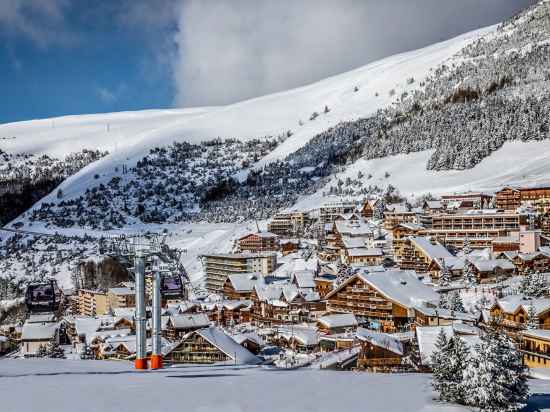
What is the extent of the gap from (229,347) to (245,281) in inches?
1116

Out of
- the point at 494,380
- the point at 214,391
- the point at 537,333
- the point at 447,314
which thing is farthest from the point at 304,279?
the point at 494,380

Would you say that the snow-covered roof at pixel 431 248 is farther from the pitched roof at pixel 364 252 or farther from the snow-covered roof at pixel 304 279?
the snow-covered roof at pixel 304 279

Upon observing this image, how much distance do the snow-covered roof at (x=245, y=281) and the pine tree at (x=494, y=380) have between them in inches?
1845

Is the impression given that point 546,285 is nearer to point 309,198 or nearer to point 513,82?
point 309,198

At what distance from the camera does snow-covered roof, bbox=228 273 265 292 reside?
60969mm

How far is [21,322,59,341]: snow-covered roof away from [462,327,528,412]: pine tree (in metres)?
45.6

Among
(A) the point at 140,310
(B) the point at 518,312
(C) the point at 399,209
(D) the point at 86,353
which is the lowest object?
(D) the point at 86,353

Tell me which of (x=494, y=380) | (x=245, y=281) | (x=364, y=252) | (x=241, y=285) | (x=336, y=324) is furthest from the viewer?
(x=364, y=252)

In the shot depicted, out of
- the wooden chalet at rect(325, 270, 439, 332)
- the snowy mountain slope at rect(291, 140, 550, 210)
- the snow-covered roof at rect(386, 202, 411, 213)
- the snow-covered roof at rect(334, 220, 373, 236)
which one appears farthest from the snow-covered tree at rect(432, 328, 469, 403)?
the snowy mountain slope at rect(291, 140, 550, 210)

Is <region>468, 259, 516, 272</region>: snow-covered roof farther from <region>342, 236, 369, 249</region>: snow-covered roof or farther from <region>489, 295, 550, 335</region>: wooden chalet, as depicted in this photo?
<region>342, 236, 369, 249</region>: snow-covered roof

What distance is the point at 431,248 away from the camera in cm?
6041

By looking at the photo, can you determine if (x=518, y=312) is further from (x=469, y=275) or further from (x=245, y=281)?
(x=245, y=281)

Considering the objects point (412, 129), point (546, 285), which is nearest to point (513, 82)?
point (412, 129)

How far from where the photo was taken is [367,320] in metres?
45.2
